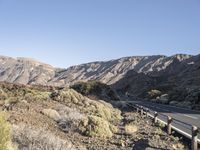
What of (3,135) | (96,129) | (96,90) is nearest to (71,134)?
(96,129)

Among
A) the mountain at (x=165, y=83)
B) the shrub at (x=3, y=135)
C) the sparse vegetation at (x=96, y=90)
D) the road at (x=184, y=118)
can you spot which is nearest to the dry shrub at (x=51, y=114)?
the road at (x=184, y=118)

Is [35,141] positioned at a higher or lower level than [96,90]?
higher

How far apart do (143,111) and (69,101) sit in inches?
223

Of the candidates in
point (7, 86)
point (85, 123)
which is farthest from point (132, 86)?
point (85, 123)

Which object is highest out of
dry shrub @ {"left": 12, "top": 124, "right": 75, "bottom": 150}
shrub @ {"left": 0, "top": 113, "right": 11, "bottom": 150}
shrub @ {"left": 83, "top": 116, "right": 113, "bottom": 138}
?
shrub @ {"left": 0, "top": 113, "right": 11, "bottom": 150}

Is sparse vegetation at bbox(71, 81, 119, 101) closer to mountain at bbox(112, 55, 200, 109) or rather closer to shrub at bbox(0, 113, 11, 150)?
mountain at bbox(112, 55, 200, 109)

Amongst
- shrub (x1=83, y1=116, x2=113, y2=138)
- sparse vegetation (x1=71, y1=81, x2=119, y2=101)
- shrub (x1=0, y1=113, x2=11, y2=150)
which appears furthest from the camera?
sparse vegetation (x1=71, y1=81, x2=119, y2=101)

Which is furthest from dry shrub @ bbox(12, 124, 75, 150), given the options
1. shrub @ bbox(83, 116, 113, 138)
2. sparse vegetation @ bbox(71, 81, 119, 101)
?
sparse vegetation @ bbox(71, 81, 119, 101)

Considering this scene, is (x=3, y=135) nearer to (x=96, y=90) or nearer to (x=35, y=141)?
(x=35, y=141)

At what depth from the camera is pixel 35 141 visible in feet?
39.5

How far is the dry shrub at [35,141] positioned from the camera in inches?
452

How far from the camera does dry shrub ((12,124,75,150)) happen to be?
1148cm

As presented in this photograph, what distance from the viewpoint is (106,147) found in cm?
1436

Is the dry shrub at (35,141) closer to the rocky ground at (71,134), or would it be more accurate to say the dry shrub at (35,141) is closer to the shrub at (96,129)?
the rocky ground at (71,134)
